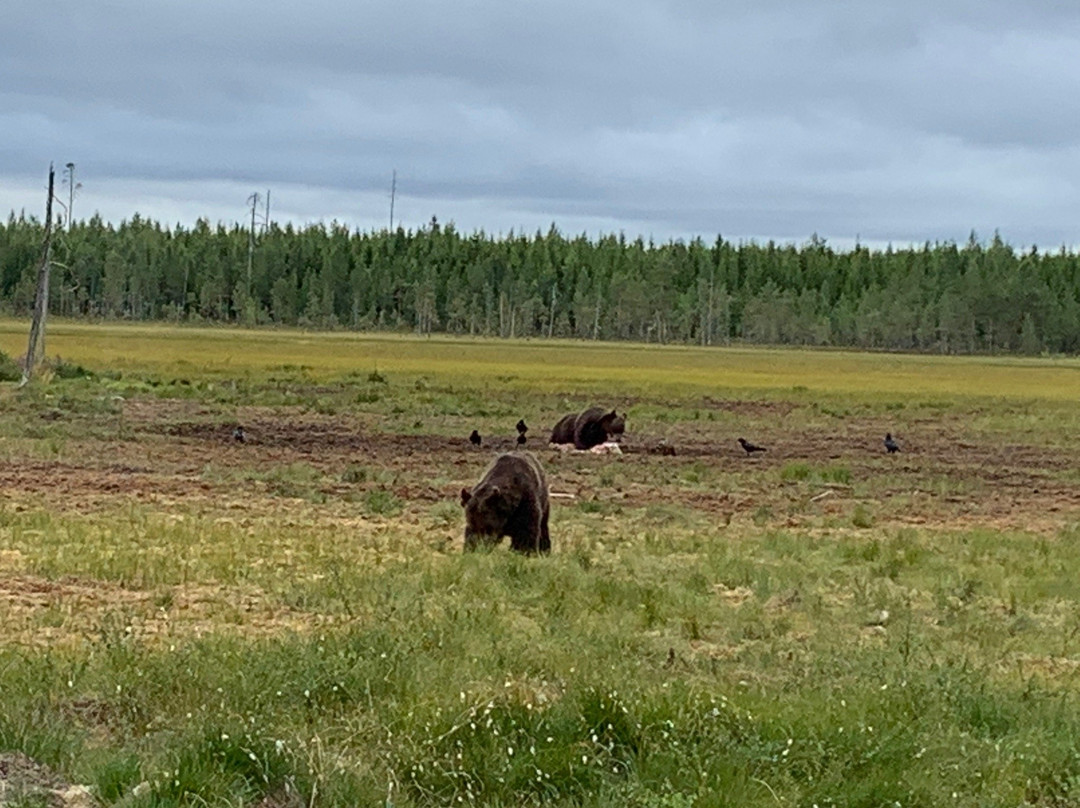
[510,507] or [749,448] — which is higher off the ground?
[510,507]

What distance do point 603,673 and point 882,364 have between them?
9851 cm

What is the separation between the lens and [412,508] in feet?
69.6

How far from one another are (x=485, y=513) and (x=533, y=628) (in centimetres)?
424

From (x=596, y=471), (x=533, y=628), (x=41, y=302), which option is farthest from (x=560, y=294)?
(x=533, y=628)

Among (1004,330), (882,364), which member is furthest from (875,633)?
(1004,330)

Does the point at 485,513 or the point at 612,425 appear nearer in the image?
the point at 485,513

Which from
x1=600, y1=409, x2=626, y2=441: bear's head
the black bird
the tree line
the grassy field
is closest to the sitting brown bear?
x1=600, y1=409, x2=626, y2=441: bear's head

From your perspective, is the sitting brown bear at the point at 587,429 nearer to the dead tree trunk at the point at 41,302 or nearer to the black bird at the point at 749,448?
the black bird at the point at 749,448

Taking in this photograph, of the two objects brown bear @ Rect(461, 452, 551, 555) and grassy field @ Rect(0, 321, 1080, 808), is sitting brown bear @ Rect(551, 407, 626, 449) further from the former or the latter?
brown bear @ Rect(461, 452, 551, 555)

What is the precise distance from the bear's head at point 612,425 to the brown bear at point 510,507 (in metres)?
15.7

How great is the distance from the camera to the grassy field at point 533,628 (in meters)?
7.77

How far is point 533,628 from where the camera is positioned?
40.1 ft

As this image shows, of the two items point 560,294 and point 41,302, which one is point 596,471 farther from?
point 560,294

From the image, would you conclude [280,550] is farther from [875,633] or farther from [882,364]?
[882,364]
